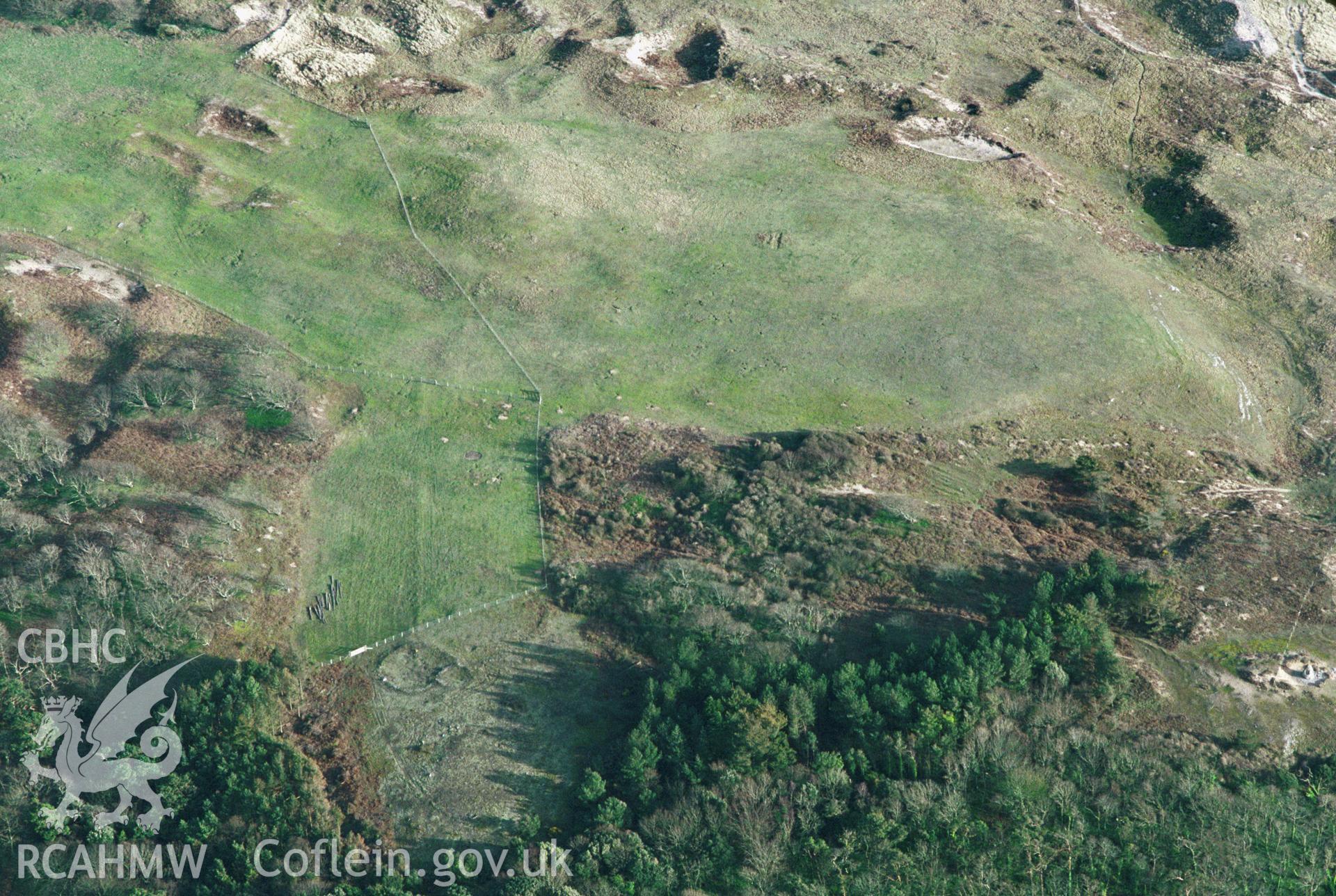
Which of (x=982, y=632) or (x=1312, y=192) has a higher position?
(x=1312, y=192)

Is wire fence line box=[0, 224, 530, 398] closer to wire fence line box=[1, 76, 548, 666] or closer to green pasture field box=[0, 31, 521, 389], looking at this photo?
wire fence line box=[1, 76, 548, 666]

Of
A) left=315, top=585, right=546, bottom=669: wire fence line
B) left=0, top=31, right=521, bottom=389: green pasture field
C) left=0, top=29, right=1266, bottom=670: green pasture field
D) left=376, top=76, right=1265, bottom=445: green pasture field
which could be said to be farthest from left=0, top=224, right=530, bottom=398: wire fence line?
left=315, top=585, right=546, bottom=669: wire fence line

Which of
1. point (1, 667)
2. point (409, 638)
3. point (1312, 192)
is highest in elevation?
point (1312, 192)

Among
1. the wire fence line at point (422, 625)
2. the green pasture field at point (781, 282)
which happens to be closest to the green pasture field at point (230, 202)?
the green pasture field at point (781, 282)

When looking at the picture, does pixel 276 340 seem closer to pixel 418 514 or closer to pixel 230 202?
pixel 230 202

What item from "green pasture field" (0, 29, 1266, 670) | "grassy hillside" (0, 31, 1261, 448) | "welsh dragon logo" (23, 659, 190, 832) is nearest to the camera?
"welsh dragon logo" (23, 659, 190, 832)

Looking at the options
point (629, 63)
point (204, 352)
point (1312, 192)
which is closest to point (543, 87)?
point (629, 63)

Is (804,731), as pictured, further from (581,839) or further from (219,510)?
(219,510)

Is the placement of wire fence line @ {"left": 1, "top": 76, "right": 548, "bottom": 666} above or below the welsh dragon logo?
above
